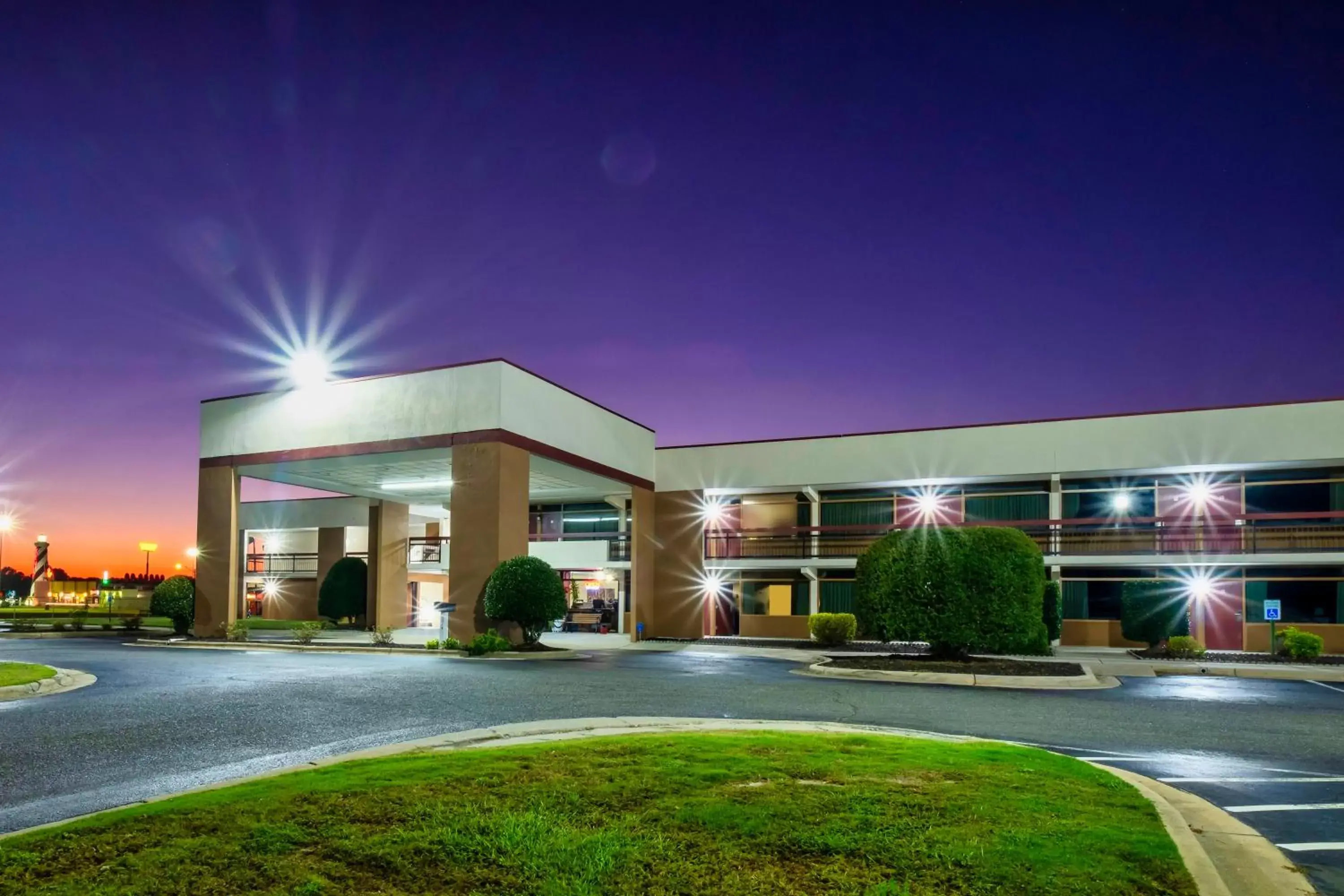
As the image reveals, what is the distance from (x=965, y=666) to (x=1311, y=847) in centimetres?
1553

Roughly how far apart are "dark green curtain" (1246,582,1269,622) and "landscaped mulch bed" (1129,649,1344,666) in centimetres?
159

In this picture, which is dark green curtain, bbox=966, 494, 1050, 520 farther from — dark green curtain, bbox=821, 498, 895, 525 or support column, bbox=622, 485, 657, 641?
support column, bbox=622, 485, 657, 641

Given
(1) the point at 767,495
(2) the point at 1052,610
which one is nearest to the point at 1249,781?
(2) the point at 1052,610

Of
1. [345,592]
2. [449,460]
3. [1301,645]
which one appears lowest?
[1301,645]

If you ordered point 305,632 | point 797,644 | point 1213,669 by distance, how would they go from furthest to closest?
1. point 797,644
2. point 305,632
3. point 1213,669

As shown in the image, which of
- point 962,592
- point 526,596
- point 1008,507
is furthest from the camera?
point 1008,507

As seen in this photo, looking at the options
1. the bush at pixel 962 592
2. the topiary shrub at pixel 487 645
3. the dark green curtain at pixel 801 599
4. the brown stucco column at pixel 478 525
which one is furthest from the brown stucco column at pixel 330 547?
the bush at pixel 962 592

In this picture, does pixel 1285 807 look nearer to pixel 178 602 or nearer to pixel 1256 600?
pixel 1256 600

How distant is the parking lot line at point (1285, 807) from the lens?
7957 millimetres

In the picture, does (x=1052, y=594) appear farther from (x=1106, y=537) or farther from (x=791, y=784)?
(x=791, y=784)

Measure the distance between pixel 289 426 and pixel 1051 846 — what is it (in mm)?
31990

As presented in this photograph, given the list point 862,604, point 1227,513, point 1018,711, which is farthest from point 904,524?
point 1018,711

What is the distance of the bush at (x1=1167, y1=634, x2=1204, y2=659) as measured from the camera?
91.5 feet

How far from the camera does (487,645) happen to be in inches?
1058
